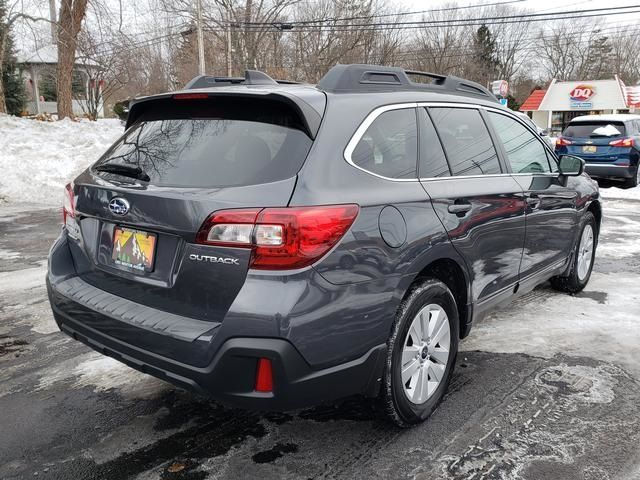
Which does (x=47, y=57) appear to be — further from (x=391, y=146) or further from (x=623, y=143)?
(x=391, y=146)

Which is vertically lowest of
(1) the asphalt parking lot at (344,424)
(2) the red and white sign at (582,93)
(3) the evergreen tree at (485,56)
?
(1) the asphalt parking lot at (344,424)

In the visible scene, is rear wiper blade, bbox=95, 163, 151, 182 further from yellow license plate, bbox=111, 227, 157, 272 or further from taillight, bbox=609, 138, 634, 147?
taillight, bbox=609, 138, 634, 147

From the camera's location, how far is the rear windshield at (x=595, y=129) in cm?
1287

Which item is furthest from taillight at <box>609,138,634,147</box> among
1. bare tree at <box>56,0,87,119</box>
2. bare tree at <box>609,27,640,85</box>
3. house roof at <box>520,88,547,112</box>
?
bare tree at <box>609,27,640,85</box>

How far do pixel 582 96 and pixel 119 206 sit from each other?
4795 cm

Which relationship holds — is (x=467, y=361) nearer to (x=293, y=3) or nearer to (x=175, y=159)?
(x=175, y=159)

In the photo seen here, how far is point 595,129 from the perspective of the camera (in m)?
13.2

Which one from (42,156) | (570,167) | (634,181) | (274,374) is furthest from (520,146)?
(42,156)

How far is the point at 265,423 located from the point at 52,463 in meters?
1.04

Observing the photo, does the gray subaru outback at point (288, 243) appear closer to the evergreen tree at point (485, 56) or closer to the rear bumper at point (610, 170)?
the rear bumper at point (610, 170)

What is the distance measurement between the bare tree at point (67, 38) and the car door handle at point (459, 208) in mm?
19012

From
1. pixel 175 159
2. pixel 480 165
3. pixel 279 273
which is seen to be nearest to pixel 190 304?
pixel 279 273

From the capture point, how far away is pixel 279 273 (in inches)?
85.4

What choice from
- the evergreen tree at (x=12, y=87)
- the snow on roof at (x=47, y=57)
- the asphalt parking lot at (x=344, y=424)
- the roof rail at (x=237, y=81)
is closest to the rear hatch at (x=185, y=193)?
the roof rail at (x=237, y=81)
